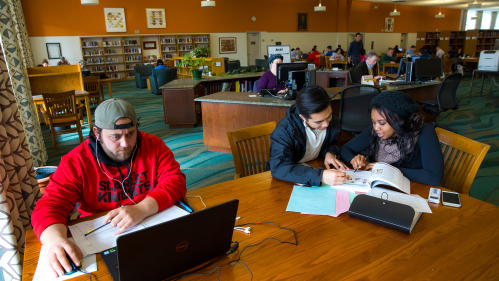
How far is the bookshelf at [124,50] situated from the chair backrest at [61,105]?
750 cm

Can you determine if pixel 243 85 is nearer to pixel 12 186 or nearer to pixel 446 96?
pixel 446 96

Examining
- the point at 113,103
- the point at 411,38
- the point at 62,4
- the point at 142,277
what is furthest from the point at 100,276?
the point at 411,38

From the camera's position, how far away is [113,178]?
4.68ft

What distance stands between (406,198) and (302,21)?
15.7 meters

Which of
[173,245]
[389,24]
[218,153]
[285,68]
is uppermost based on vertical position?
[389,24]

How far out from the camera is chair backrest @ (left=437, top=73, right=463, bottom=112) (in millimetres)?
4363

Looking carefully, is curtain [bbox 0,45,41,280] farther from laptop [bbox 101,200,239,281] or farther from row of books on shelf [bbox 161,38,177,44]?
row of books on shelf [bbox 161,38,177,44]

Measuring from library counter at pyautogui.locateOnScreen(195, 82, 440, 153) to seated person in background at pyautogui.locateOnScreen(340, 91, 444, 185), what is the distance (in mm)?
1823

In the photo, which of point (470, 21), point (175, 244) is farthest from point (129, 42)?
point (470, 21)

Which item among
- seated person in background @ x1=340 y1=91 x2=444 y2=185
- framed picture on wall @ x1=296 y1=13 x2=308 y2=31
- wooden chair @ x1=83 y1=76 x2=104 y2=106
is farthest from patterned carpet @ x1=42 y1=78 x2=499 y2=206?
framed picture on wall @ x1=296 y1=13 x2=308 y2=31

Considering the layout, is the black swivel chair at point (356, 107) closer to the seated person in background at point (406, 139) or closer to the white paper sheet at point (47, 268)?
the seated person in background at point (406, 139)

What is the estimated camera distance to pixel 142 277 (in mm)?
883

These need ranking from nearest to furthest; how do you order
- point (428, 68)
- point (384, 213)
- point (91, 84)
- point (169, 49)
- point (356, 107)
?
point (384, 213), point (356, 107), point (428, 68), point (91, 84), point (169, 49)

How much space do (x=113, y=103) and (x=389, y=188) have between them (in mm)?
1351
